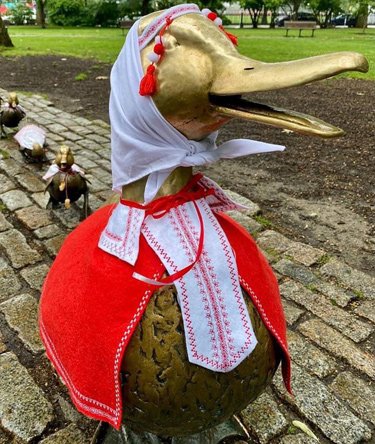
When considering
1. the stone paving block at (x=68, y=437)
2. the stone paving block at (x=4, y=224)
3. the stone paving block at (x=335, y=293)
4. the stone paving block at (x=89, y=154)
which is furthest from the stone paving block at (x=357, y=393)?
the stone paving block at (x=89, y=154)

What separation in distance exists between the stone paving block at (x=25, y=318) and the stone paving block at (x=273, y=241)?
1.56 metres

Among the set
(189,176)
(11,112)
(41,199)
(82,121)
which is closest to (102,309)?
(189,176)

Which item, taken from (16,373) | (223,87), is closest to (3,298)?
(16,373)

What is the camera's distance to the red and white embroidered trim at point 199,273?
1356 millimetres

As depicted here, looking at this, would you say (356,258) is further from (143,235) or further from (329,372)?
(143,235)

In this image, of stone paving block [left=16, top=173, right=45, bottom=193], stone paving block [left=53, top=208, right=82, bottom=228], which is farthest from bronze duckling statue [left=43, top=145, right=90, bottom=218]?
stone paving block [left=16, top=173, right=45, bottom=193]

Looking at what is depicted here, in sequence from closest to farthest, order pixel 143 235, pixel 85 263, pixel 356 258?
1. pixel 143 235
2. pixel 85 263
3. pixel 356 258

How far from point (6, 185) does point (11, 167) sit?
1.50ft

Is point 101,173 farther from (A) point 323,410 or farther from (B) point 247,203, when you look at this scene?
(A) point 323,410

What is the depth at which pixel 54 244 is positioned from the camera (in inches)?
132

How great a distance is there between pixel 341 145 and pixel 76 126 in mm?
3217

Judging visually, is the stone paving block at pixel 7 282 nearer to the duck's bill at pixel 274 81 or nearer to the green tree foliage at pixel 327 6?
the duck's bill at pixel 274 81

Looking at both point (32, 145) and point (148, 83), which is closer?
point (148, 83)

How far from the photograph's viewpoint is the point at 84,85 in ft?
28.3
